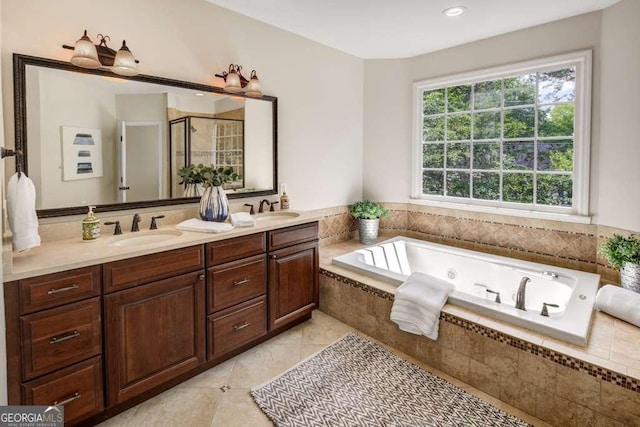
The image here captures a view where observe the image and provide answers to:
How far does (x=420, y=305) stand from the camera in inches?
91.1

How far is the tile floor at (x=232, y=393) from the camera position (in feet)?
6.13

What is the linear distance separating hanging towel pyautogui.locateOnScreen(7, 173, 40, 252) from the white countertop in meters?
0.10

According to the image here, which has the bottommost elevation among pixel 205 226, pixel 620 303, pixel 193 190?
pixel 620 303

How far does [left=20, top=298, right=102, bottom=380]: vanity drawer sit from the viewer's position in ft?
4.96

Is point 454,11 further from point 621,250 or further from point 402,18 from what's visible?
point 621,250

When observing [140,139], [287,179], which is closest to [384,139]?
[287,179]

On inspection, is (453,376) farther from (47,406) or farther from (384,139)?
(384,139)

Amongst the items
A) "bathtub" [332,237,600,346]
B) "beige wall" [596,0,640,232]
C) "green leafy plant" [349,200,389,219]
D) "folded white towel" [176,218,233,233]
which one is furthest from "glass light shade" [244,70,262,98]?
"beige wall" [596,0,640,232]

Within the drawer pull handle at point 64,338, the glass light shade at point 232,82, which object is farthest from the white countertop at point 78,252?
the glass light shade at point 232,82

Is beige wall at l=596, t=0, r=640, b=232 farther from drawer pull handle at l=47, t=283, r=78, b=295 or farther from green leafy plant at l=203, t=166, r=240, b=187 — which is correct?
drawer pull handle at l=47, t=283, r=78, b=295

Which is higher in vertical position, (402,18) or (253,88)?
(402,18)

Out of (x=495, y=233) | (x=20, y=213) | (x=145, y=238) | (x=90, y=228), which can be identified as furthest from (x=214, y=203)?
(x=495, y=233)

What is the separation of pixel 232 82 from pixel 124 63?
78 centimetres

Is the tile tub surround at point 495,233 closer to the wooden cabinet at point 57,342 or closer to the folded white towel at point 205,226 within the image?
the folded white towel at point 205,226
